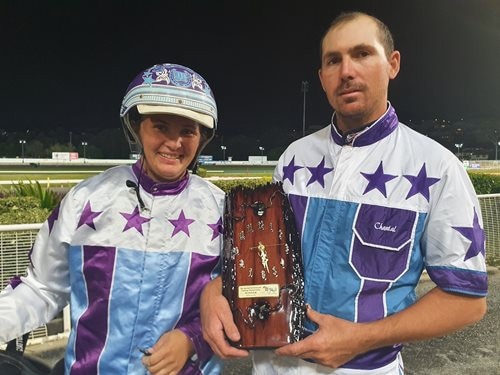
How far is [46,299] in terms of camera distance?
1.72 metres

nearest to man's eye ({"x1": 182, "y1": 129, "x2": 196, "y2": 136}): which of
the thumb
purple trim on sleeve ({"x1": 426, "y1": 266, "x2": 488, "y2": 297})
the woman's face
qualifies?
the woman's face

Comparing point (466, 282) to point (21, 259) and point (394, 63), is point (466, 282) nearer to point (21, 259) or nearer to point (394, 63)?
point (394, 63)

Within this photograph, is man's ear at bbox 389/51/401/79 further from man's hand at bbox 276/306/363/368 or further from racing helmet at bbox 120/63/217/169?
man's hand at bbox 276/306/363/368

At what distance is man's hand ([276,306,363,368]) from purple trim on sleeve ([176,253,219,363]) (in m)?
0.31

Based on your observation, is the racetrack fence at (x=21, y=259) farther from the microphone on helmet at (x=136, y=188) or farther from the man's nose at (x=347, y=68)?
the man's nose at (x=347, y=68)

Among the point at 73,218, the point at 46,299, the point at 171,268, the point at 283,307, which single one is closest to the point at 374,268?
the point at 283,307

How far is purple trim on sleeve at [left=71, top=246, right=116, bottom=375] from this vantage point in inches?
63.4

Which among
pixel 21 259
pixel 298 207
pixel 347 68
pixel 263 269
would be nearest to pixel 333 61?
pixel 347 68

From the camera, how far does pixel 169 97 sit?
166cm

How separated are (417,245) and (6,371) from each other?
139 cm

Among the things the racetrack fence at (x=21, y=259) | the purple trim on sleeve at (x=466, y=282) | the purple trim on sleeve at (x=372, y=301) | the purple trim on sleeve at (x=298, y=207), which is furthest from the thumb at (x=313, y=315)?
the racetrack fence at (x=21, y=259)

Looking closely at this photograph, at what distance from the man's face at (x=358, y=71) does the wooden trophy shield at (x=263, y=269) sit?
0.40 m

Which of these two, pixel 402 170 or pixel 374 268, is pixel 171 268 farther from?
pixel 402 170

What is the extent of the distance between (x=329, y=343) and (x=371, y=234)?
373mm
